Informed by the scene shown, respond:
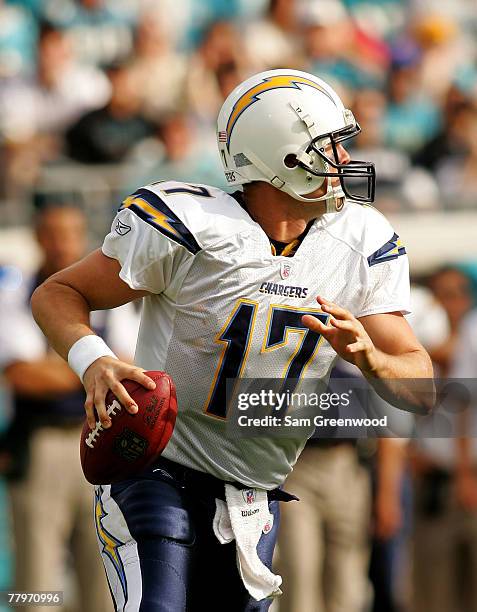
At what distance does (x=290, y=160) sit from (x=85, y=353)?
0.79 m

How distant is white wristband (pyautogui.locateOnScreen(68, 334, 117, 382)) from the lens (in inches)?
118

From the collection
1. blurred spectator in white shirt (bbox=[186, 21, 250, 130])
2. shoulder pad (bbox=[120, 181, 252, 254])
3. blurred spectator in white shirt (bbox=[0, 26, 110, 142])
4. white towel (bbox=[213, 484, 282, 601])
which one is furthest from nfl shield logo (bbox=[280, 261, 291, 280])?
blurred spectator in white shirt (bbox=[186, 21, 250, 130])

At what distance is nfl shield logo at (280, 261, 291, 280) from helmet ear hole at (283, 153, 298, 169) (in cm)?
28

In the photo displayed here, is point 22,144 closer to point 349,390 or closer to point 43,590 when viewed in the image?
point 43,590

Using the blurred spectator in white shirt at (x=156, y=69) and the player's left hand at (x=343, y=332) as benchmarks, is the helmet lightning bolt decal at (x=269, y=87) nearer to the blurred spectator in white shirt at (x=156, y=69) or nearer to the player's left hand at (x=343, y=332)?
the player's left hand at (x=343, y=332)

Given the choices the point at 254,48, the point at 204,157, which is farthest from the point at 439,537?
the point at 254,48

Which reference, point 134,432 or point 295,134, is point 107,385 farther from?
point 295,134

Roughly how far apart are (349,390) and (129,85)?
13.0ft

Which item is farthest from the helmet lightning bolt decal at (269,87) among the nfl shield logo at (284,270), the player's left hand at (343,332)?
the player's left hand at (343,332)

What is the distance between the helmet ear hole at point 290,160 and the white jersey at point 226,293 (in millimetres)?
178

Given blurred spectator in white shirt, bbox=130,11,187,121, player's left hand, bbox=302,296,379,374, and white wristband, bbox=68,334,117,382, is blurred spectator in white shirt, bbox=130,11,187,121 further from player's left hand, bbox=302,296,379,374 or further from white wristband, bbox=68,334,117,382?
player's left hand, bbox=302,296,379,374

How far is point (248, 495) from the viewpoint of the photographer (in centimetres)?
326

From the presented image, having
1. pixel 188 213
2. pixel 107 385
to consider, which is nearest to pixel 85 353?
pixel 107 385

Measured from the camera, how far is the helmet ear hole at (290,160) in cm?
328
